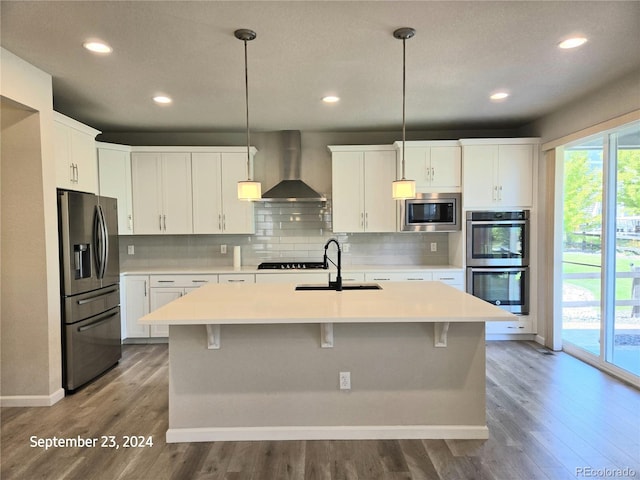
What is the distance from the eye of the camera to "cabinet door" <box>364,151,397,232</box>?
4.82 metres

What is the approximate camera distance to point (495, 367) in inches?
149

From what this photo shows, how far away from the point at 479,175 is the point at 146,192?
4001 mm

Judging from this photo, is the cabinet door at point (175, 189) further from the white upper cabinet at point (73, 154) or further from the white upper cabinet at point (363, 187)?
the white upper cabinet at point (363, 187)

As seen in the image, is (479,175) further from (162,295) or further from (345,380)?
(162,295)

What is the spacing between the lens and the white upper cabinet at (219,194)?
4.84 meters

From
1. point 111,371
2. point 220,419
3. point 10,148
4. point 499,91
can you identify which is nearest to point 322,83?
point 499,91

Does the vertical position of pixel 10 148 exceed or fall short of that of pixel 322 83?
it falls short

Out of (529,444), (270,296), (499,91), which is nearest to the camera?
(529,444)

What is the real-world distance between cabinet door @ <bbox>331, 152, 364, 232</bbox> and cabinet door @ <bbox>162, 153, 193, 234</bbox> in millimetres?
1797

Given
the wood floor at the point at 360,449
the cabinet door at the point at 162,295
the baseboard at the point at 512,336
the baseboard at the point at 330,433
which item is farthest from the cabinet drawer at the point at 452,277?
the cabinet door at the point at 162,295

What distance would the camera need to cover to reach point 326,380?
8.53ft

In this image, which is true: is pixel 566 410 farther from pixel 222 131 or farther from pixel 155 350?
pixel 222 131

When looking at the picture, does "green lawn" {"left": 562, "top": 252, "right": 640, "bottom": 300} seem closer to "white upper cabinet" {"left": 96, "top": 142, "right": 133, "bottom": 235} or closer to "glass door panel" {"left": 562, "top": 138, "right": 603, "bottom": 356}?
"glass door panel" {"left": 562, "top": 138, "right": 603, "bottom": 356}

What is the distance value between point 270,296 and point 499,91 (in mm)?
2797
